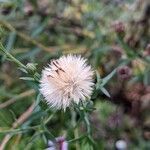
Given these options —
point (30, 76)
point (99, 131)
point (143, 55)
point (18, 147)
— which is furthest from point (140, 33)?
point (30, 76)

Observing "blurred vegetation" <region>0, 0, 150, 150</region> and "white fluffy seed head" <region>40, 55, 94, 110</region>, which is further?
"blurred vegetation" <region>0, 0, 150, 150</region>

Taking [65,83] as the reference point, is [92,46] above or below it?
above

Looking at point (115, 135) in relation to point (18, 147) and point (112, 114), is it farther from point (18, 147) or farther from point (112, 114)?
point (18, 147)

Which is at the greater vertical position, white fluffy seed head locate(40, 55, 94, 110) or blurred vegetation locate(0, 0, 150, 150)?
blurred vegetation locate(0, 0, 150, 150)

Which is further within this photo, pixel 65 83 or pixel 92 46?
pixel 92 46
